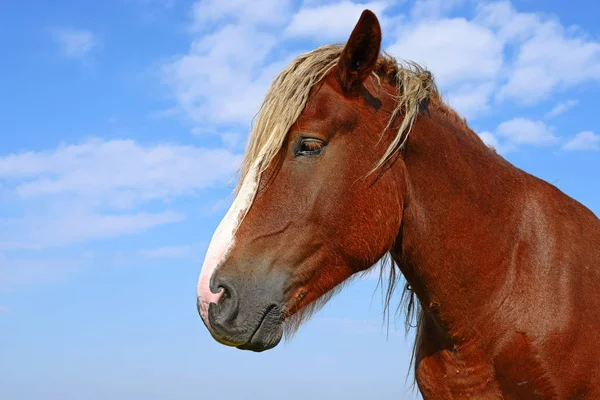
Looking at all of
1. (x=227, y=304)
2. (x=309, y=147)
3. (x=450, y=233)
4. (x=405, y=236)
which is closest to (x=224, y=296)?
(x=227, y=304)

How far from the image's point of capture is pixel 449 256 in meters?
4.06

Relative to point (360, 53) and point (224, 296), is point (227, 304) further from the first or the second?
point (360, 53)

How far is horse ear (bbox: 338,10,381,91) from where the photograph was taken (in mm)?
3963

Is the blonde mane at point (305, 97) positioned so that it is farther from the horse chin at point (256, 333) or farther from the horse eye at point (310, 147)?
the horse chin at point (256, 333)

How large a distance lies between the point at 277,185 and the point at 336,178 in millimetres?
349

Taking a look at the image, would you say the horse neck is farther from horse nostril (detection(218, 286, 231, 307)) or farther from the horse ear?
horse nostril (detection(218, 286, 231, 307))

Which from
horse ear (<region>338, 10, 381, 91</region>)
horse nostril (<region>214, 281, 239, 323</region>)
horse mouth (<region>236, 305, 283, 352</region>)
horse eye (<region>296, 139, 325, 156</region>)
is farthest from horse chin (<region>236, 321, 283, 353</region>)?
horse ear (<region>338, 10, 381, 91</region>)

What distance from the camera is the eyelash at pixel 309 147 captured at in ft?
12.9

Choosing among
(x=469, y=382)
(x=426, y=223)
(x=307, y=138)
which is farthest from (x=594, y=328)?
(x=307, y=138)

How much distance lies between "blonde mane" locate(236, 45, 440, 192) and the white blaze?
0.34 feet

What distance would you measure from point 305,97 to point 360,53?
1.49ft

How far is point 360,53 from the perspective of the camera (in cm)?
409

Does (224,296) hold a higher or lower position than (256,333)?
higher

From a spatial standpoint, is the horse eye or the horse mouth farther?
the horse eye
